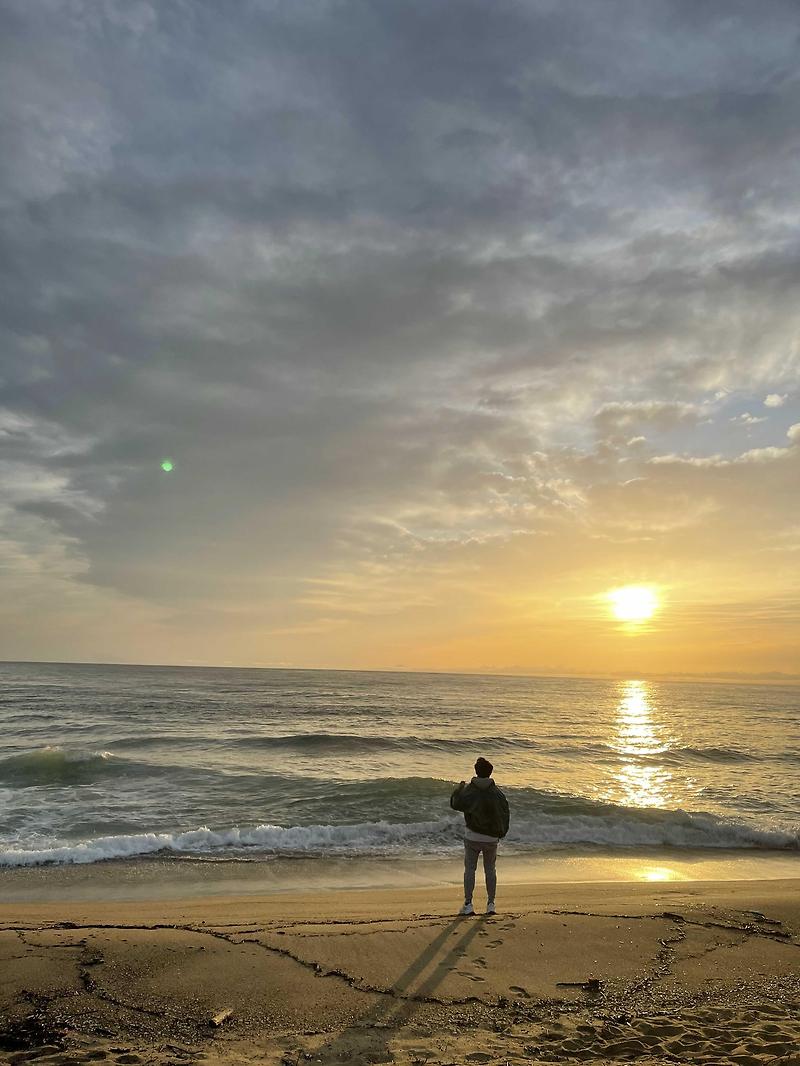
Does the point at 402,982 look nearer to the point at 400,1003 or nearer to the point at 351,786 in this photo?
the point at 400,1003

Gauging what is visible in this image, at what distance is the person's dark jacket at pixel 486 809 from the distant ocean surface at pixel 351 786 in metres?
5.30

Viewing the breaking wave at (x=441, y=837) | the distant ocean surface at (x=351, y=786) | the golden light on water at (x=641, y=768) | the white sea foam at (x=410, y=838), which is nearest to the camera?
the white sea foam at (x=410, y=838)

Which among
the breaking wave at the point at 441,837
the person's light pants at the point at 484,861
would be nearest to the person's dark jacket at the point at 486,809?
the person's light pants at the point at 484,861

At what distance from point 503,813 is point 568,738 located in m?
30.1

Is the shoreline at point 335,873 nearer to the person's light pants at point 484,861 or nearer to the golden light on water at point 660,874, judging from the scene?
the golden light on water at point 660,874

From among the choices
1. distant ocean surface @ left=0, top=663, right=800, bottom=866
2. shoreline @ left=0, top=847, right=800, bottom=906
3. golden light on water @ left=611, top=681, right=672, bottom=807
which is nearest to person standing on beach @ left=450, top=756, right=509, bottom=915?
shoreline @ left=0, top=847, right=800, bottom=906

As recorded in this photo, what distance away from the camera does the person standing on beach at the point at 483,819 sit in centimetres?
898

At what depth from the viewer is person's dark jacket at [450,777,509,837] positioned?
8.98 metres

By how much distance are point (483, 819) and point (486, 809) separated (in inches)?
6.1

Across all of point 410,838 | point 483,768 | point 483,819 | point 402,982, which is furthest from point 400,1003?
point 410,838

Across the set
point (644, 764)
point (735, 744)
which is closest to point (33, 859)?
point (644, 764)

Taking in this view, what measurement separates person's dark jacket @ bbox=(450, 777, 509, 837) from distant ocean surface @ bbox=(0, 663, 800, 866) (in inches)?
209

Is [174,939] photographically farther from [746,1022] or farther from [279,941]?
[746,1022]

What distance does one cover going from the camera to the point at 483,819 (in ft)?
29.5
